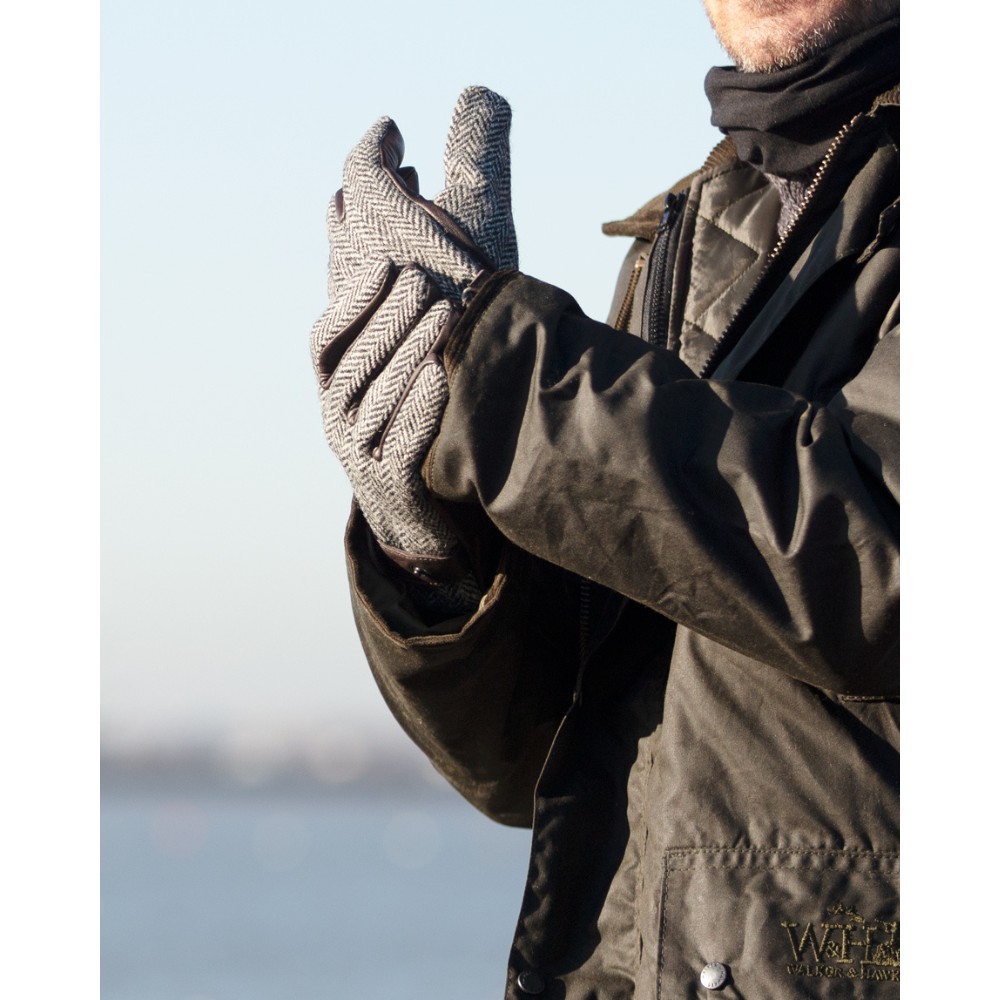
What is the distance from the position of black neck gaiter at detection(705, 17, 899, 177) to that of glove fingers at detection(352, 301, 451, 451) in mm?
653

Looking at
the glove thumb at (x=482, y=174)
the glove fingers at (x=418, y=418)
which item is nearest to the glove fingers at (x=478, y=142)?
the glove thumb at (x=482, y=174)

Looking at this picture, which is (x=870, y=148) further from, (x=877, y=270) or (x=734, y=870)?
(x=734, y=870)

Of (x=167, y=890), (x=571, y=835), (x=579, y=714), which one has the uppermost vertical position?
(x=579, y=714)

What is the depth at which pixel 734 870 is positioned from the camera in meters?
1.53

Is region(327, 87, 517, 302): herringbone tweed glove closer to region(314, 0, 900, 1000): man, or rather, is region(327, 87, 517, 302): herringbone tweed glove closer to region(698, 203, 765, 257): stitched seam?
region(314, 0, 900, 1000): man

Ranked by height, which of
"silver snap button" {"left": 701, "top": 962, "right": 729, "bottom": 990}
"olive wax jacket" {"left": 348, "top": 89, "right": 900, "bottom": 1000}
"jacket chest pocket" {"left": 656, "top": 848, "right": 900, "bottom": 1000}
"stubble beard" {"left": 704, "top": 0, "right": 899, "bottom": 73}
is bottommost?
"silver snap button" {"left": 701, "top": 962, "right": 729, "bottom": 990}

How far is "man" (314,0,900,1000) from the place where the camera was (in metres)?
1.42

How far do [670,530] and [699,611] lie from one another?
3.5 inches

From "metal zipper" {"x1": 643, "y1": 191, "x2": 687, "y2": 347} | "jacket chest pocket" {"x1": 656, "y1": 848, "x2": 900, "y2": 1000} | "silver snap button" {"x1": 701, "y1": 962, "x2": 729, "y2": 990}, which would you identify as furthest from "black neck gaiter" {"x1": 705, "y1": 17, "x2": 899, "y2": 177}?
"silver snap button" {"x1": 701, "y1": 962, "x2": 729, "y2": 990}

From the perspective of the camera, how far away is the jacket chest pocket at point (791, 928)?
149cm

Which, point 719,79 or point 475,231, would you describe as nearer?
point 475,231

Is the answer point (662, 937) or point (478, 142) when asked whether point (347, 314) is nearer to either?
point (478, 142)
